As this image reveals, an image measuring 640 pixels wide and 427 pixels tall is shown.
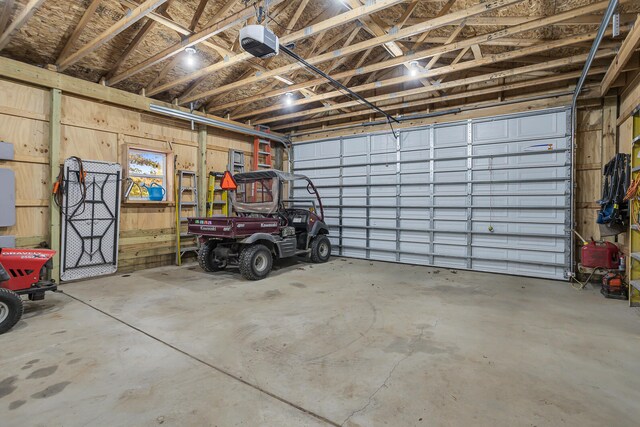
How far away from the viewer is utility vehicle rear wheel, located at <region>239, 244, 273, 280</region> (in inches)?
196

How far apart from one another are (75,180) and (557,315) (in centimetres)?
702

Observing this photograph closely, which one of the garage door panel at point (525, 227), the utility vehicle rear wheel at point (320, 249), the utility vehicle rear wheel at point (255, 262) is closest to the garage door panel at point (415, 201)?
the garage door panel at point (525, 227)

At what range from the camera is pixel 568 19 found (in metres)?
3.40

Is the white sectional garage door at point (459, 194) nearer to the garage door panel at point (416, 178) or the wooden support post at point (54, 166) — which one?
the garage door panel at point (416, 178)

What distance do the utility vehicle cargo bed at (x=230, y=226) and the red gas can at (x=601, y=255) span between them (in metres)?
4.98

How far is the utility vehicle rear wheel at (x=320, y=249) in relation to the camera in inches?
262

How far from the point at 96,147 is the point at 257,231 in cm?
315

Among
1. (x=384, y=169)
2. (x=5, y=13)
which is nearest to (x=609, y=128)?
(x=384, y=169)

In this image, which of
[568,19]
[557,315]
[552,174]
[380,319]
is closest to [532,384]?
[380,319]

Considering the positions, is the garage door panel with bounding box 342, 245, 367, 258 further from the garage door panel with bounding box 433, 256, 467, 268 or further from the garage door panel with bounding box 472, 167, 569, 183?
the garage door panel with bounding box 472, 167, 569, 183

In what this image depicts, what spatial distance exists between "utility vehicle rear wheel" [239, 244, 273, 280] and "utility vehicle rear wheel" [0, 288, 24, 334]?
2616 millimetres

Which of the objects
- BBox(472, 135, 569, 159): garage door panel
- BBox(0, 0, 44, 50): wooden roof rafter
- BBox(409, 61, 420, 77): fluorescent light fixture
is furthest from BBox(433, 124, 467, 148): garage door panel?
BBox(0, 0, 44, 50): wooden roof rafter

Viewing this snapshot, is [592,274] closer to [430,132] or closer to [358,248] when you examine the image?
[430,132]

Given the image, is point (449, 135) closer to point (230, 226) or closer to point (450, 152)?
point (450, 152)
